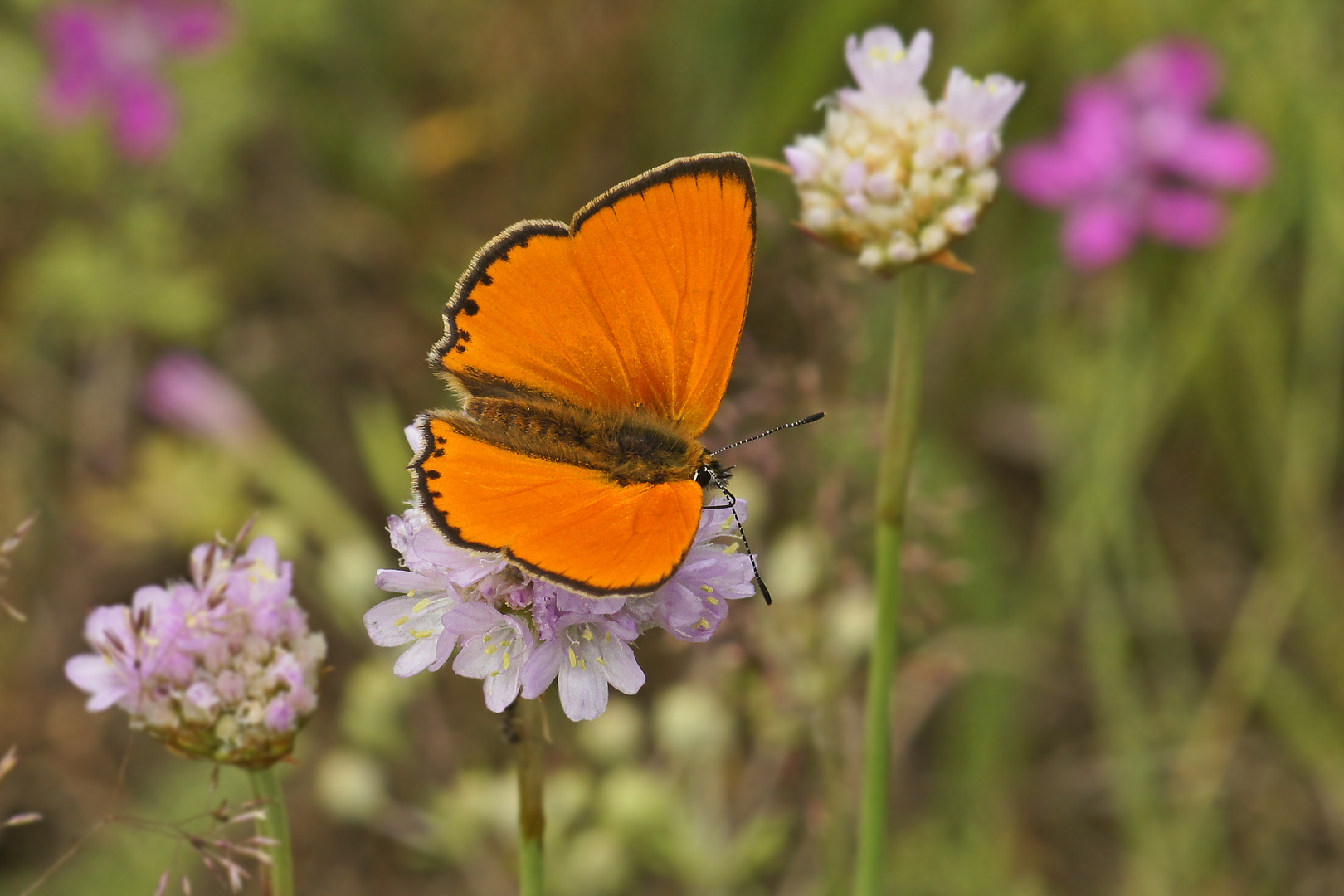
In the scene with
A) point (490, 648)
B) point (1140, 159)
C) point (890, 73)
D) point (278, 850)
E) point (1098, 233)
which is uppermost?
point (1140, 159)

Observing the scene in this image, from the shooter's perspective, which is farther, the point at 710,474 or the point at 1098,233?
the point at 1098,233

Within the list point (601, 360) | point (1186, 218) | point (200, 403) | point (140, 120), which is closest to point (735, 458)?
point (601, 360)

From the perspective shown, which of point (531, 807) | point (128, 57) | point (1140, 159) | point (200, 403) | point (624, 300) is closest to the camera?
point (531, 807)

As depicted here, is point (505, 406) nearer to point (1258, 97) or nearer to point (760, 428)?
point (760, 428)

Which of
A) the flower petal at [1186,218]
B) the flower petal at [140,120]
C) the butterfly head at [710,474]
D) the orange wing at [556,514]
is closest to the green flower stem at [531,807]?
the orange wing at [556,514]

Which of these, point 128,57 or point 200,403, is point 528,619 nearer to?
point 200,403

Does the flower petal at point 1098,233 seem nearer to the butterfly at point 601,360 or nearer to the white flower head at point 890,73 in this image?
the white flower head at point 890,73


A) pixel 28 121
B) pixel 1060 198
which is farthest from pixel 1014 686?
pixel 28 121
